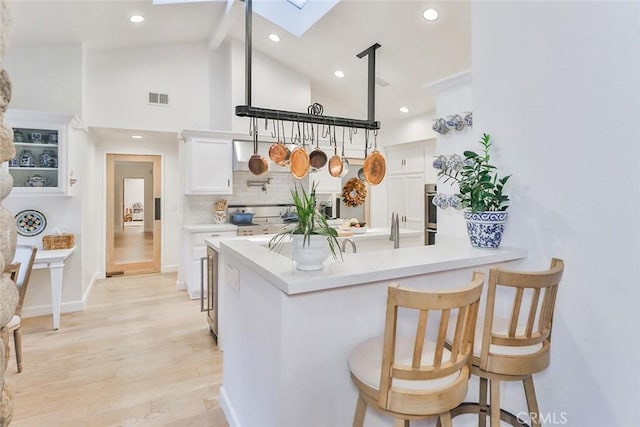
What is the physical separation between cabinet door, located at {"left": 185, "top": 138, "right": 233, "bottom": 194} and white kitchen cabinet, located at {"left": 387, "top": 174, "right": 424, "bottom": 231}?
124 inches

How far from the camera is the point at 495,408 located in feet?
4.34

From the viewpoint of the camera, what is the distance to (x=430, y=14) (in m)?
3.44

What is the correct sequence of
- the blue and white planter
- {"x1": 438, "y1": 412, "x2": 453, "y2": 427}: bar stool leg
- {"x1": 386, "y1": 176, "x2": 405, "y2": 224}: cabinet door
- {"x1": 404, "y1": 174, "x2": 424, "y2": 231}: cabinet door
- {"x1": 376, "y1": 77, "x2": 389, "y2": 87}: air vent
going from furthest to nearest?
{"x1": 386, "y1": 176, "x2": 405, "y2": 224}: cabinet door
{"x1": 404, "y1": 174, "x2": 424, "y2": 231}: cabinet door
{"x1": 376, "y1": 77, "x2": 389, "y2": 87}: air vent
the blue and white planter
{"x1": 438, "y1": 412, "x2": 453, "y2": 427}: bar stool leg

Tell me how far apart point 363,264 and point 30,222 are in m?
4.05

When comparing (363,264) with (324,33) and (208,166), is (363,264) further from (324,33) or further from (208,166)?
(208,166)

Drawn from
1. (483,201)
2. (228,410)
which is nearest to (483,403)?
(483,201)

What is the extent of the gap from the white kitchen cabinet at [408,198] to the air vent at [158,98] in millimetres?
4104

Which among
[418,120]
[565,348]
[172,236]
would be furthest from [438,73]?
[172,236]

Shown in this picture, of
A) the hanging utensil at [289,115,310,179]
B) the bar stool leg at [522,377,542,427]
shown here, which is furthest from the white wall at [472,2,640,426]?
the hanging utensil at [289,115,310,179]

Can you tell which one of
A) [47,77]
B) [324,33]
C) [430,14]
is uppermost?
[324,33]

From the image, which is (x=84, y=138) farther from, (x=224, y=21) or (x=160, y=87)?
(x=224, y=21)

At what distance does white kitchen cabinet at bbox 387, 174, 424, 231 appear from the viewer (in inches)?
235

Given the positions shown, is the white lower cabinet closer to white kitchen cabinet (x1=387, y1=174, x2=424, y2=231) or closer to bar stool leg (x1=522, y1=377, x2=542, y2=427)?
white kitchen cabinet (x1=387, y1=174, x2=424, y2=231)

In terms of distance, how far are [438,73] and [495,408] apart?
4.03 metres
